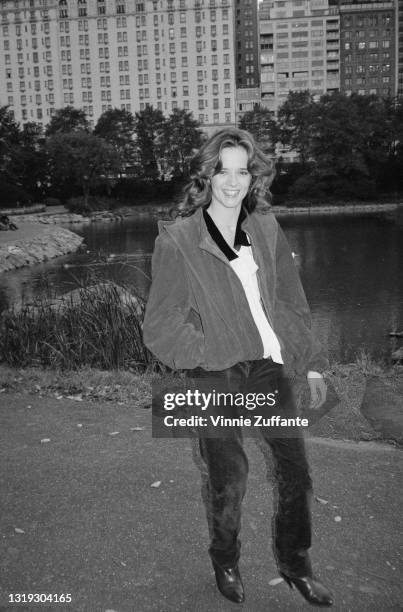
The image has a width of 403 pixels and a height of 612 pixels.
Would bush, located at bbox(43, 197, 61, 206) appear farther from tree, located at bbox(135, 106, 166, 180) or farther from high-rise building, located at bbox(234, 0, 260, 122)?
high-rise building, located at bbox(234, 0, 260, 122)

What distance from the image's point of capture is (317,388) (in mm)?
2494

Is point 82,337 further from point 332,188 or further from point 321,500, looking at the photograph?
point 332,188

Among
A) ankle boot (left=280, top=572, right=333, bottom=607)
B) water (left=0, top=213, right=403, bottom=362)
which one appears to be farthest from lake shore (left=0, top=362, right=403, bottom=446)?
ankle boot (left=280, top=572, right=333, bottom=607)

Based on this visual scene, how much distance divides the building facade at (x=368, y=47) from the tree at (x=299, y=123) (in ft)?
160

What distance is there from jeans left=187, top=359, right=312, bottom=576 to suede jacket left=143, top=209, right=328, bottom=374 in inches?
3.1

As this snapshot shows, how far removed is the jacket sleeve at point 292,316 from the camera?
7.93ft

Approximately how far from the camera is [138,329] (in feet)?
23.3

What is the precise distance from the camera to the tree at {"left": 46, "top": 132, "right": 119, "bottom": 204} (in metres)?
64.4

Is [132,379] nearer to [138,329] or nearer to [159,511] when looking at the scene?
[138,329]

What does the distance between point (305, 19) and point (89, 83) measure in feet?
130

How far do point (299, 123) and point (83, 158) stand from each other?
2353cm

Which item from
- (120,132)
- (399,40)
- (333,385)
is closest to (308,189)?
(120,132)

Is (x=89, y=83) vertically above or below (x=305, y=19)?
below

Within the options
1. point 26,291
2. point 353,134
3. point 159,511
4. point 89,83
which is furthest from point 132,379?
point 89,83
